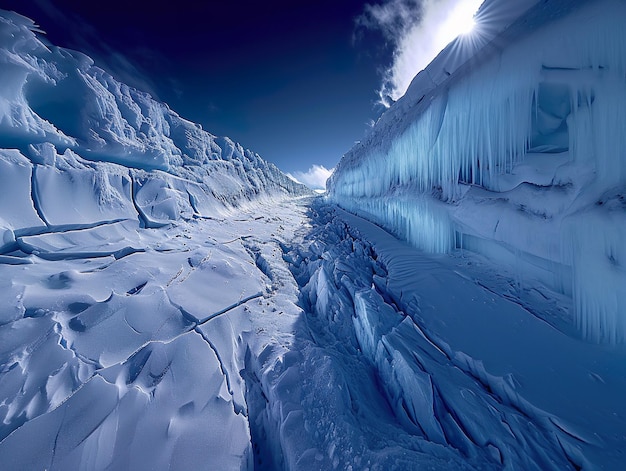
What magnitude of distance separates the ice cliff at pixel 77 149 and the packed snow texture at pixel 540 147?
6.88m

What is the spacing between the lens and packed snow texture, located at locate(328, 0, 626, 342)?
7.19ft

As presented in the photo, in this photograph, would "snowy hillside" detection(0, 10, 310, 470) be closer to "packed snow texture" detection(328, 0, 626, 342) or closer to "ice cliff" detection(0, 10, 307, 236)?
"ice cliff" detection(0, 10, 307, 236)

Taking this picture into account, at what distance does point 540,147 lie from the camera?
3.20m

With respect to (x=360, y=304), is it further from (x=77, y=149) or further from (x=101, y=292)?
(x=77, y=149)

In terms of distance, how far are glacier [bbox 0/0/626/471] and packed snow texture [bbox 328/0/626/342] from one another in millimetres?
24

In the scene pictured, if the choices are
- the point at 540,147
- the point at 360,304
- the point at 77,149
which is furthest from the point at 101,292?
the point at 540,147

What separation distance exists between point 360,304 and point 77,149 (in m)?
6.87

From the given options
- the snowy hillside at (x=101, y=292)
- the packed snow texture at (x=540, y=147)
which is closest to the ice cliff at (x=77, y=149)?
the snowy hillside at (x=101, y=292)

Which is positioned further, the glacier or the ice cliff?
the ice cliff

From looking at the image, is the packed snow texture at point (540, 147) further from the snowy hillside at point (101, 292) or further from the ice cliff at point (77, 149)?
the ice cliff at point (77, 149)

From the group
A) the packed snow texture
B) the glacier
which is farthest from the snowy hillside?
the packed snow texture

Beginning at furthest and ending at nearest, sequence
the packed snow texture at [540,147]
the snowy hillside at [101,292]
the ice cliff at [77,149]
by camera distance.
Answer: the ice cliff at [77,149] → the packed snow texture at [540,147] → the snowy hillside at [101,292]

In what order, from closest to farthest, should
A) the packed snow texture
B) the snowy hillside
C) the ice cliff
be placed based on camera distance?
1. the snowy hillside
2. the packed snow texture
3. the ice cliff

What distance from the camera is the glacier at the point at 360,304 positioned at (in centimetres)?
163
